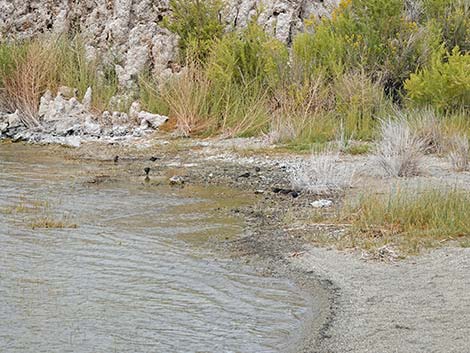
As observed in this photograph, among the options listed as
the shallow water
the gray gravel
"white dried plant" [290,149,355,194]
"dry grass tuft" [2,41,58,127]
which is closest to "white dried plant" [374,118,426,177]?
"white dried plant" [290,149,355,194]

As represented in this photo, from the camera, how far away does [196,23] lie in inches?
750

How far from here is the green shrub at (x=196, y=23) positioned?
18.8 meters

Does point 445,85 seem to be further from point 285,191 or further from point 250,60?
point 285,191

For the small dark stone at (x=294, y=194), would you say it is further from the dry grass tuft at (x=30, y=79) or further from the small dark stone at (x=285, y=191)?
the dry grass tuft at (x=30, y=79)

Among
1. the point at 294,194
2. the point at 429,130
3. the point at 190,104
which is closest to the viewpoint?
the point at 294,194

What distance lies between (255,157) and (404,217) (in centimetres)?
577

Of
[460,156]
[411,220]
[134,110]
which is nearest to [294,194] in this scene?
[411,220]

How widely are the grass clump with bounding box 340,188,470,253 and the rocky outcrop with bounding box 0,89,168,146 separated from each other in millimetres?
8769

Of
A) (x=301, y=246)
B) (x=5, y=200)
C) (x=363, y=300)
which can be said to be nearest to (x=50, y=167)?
(x=5, y=200)

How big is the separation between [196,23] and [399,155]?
854 centimetres

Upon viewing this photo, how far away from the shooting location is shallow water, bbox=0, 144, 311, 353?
5977mm

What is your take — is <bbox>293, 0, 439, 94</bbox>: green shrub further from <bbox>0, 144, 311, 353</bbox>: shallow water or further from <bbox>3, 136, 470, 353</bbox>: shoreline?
<bbox>0, 144, 311, 353</bbox>: shallow water

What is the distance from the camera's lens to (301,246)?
27.5 ft

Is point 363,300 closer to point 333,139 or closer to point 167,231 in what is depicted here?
point 167,231
